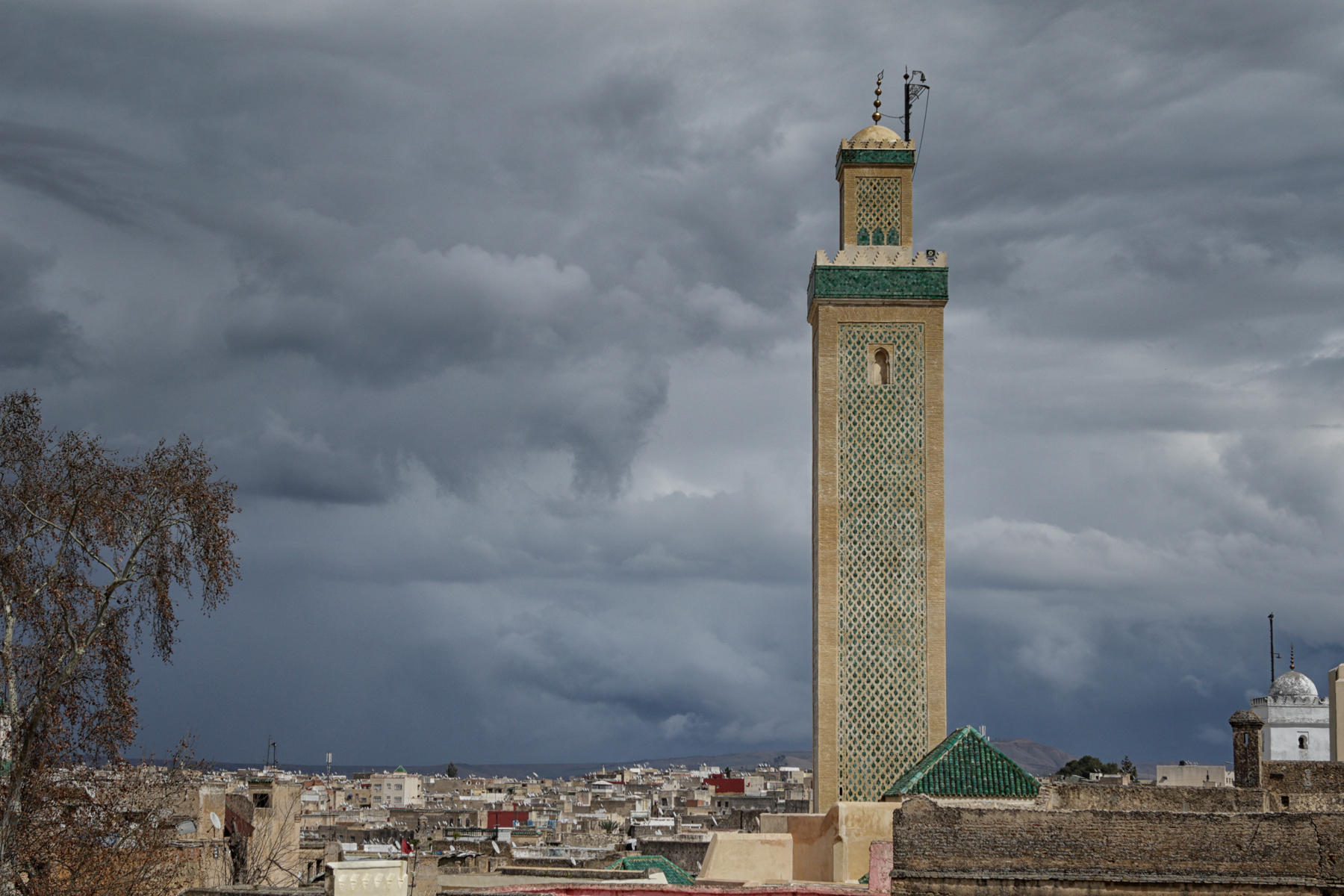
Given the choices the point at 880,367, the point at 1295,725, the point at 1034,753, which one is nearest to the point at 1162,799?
the point at 880,367

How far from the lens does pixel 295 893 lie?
1106 cm

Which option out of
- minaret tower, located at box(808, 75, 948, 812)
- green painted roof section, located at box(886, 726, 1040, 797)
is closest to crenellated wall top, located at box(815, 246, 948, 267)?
minaret tower, located at box(808, 75, 948, 812)

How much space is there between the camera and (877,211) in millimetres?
19031

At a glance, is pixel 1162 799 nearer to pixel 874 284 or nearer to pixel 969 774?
pixel 969 774

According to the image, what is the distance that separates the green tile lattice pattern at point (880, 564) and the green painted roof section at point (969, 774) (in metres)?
3.28

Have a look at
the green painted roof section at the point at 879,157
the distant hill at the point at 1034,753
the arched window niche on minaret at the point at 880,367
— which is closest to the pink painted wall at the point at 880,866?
the arched window niche on minaret at the point at 880,367

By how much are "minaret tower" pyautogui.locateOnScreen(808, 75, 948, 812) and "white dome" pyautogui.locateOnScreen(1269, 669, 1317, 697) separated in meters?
14.7

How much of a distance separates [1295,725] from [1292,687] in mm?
848

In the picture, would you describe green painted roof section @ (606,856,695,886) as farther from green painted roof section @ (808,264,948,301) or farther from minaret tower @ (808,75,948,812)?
green painted roof section @ (808,264,948,301)

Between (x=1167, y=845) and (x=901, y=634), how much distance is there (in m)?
7.13

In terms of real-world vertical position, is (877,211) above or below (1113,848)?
above

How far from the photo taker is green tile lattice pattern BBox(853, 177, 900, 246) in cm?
1892

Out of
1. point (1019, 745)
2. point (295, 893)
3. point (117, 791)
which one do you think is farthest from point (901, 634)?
point (1019, 745)

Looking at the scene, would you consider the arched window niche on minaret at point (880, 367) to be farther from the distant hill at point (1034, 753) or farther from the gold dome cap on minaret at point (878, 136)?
the distant hill at point (1034, 753)
